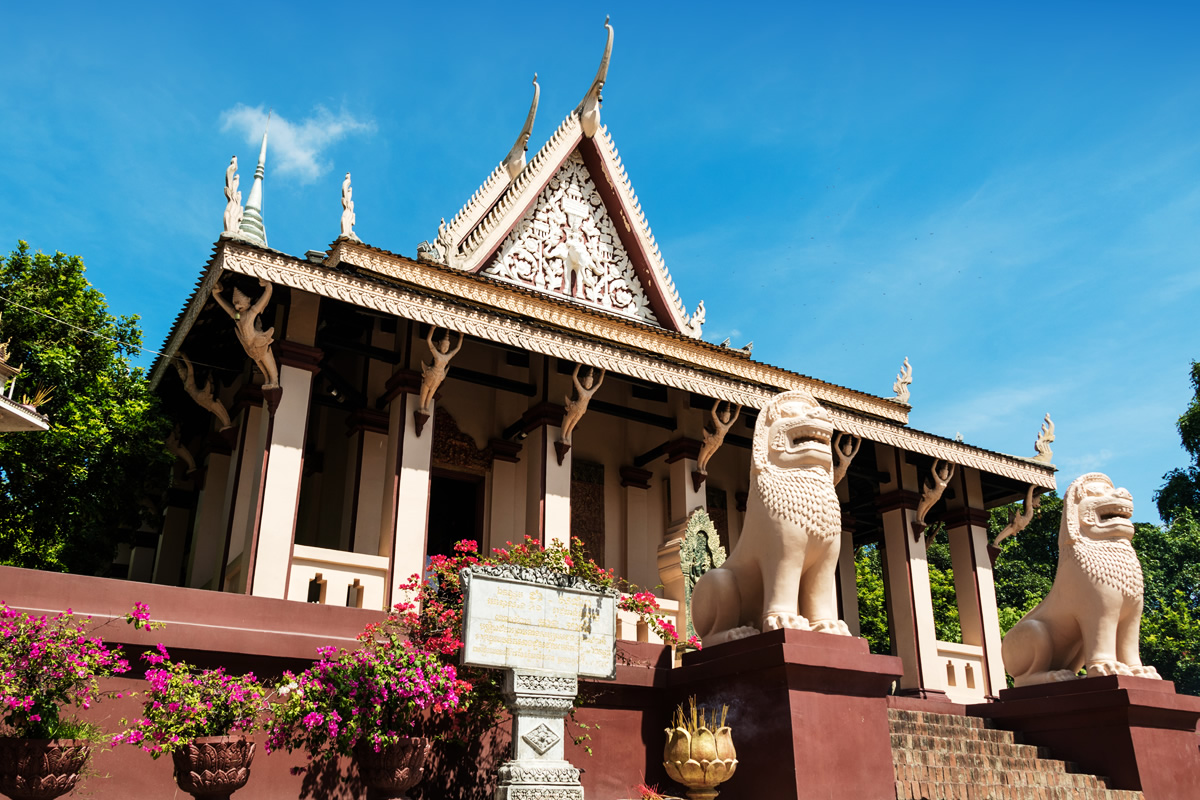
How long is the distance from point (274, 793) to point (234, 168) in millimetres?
5877

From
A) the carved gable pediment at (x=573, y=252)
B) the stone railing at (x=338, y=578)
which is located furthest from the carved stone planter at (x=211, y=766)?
the carved gable pediment at (x=573, y=252)

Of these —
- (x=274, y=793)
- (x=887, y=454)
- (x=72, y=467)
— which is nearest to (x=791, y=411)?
(x=274, y=793)

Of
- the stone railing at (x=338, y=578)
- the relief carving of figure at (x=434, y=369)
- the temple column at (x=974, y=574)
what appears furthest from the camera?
the temple column at (x=974, y=574)

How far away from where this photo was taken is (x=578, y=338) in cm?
1001

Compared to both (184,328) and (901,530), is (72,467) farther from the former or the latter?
(901,530)

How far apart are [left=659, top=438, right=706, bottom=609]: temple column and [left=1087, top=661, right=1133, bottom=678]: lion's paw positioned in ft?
13.3

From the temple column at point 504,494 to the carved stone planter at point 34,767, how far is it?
6.73 meters

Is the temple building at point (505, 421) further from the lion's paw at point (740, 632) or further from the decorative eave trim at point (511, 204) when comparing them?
the lion's paw at point (740, 632)

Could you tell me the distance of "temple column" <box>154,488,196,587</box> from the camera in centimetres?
1244

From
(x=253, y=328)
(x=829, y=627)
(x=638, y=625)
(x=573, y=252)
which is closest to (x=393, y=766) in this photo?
(x=829, y=627)

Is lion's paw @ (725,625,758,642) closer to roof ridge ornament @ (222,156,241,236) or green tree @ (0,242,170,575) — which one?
roof ridge ornament @ (222,156,241,236)

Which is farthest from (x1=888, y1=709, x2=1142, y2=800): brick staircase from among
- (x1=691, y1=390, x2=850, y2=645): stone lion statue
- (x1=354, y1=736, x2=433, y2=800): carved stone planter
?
(x1=354, y1=736, x2=433, y2=800): carved stone planter

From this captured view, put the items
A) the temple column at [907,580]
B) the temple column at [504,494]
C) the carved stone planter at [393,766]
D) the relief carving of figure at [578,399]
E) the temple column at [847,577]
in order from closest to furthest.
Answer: the carved stone planter at [393,766] → the relief carving of figure at [578,399] → the temple column at [504,494] → the temple column at [907,580] → the temple column at [847,577]

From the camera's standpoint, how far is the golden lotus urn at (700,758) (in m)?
6.25
